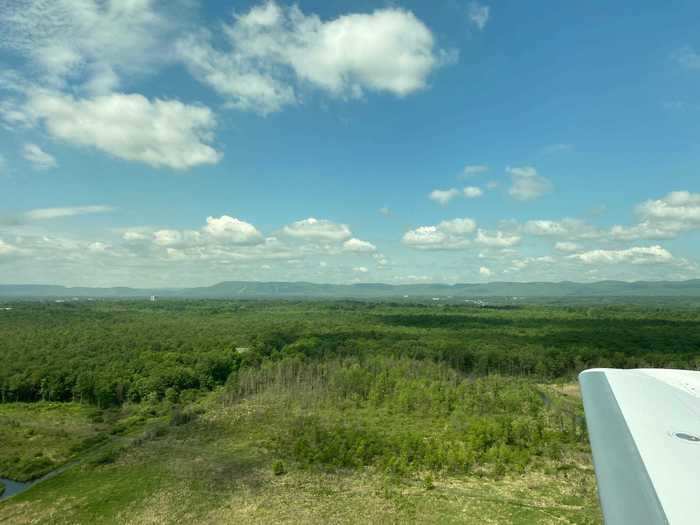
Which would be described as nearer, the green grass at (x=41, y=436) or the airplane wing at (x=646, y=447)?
the airplane wing at (x=646, y=447)

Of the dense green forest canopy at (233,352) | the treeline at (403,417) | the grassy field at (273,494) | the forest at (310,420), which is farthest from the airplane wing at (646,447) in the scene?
the dense green forest canopy at (233,352)

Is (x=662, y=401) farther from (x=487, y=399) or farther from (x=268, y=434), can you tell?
(x=487, y=399)

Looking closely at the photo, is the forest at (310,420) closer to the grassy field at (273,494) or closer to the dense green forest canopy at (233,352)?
the grassy field at (273,494)

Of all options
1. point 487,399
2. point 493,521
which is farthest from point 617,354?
point 493,521

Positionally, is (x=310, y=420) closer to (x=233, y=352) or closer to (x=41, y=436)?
(x=41, y=436)

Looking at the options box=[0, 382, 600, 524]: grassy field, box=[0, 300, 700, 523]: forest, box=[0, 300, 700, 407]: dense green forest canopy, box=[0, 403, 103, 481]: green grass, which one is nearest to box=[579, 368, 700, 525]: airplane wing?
box=[0, 382, 600, 524]: grassy field

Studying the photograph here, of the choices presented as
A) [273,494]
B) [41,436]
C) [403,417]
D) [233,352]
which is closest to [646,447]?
[273,494]

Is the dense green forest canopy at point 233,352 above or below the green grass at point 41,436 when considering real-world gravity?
above
